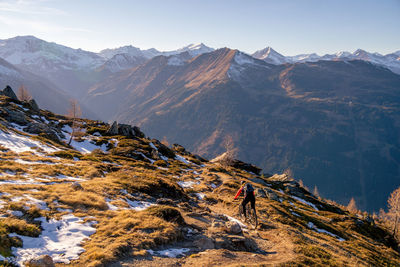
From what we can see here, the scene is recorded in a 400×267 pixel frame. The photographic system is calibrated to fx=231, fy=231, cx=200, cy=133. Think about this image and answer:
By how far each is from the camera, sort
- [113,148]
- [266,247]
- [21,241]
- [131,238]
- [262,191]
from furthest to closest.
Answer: [113,148] < [262,191] < [266,247] < [131,238] < [21,241]

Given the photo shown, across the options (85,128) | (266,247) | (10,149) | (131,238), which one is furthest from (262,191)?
(85,128)

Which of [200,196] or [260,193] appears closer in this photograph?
[200,196]

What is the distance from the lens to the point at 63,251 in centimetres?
1160

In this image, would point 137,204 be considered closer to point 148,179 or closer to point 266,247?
point 148,179

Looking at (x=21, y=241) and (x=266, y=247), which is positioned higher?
(x=21, y=241)

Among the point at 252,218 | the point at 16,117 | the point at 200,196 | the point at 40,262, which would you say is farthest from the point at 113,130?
the point at 40,262

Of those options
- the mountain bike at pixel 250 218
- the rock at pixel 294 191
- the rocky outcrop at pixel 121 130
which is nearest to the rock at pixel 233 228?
the mountain bike at pixel 250 218

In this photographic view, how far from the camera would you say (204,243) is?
15.1m

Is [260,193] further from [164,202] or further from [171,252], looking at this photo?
[171,252]

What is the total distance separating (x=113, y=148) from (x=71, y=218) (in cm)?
4499

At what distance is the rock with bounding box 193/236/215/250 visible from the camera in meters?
14.8

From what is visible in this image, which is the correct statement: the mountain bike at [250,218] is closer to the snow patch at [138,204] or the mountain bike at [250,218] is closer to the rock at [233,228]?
the rock at [233,228]

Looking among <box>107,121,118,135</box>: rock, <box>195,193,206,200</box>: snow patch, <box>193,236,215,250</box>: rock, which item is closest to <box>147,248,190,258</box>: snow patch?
<box>193,236,215,250</box>: rock

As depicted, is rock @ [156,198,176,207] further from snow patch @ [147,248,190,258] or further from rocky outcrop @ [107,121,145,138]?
rocky outcrop @ [107,121,145,138]
